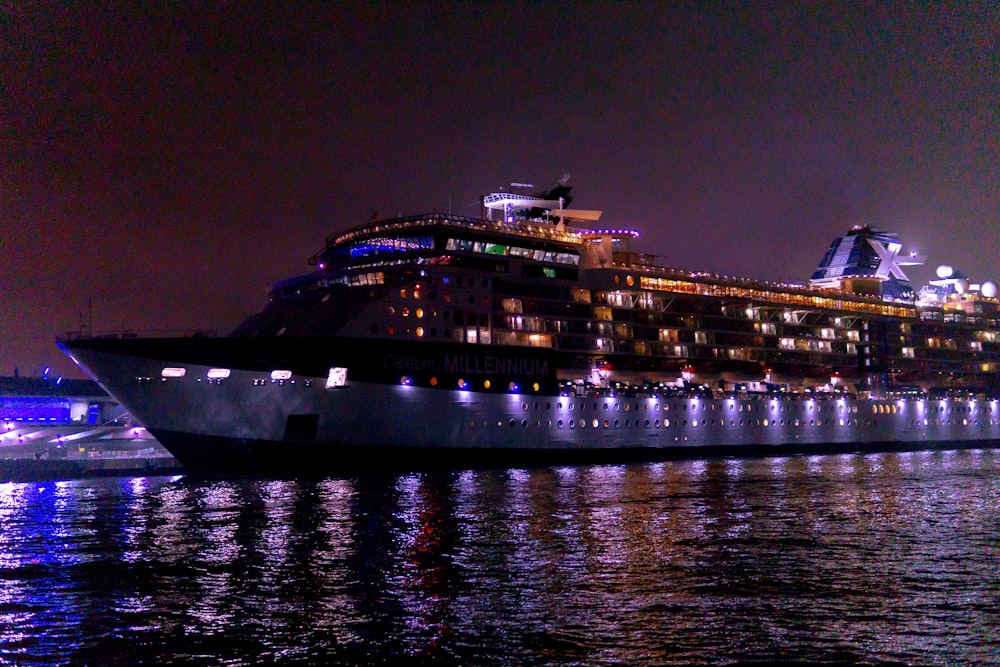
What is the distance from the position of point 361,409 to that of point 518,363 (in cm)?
1201

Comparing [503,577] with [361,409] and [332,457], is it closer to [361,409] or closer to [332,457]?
[361,409]

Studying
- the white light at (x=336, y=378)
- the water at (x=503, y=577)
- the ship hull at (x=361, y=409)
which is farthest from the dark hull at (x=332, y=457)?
the water at (x=503, y=577)

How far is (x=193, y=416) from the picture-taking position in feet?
166

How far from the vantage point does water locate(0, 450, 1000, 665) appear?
1822 centimetres

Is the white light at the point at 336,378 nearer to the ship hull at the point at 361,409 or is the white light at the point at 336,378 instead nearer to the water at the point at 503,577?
the ship hull at the point at 361,409

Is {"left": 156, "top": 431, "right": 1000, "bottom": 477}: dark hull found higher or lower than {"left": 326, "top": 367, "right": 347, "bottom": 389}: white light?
lower

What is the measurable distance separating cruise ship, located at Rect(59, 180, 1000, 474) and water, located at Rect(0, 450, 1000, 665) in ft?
23.6

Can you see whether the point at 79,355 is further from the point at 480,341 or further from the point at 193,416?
the point at 480,341

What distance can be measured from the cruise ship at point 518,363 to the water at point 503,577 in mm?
7197

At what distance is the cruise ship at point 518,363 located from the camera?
5097 cm

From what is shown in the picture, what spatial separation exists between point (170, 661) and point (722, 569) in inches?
566

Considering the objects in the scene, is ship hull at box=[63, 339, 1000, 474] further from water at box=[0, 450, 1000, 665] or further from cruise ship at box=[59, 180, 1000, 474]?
water at box=[0, 450, 1000, 665]

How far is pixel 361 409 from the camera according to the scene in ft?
172

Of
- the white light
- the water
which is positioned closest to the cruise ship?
the white light
